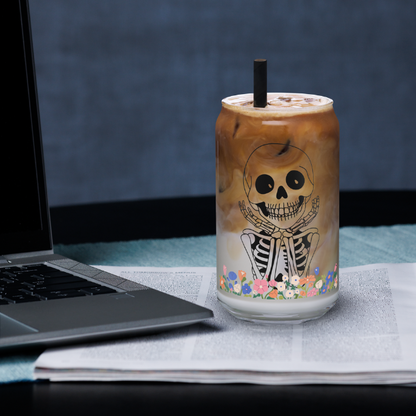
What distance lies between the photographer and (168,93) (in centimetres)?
271

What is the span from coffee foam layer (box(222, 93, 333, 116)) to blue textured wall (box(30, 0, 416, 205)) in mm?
2089

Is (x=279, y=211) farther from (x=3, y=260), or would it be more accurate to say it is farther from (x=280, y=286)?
(x=3, y=260)

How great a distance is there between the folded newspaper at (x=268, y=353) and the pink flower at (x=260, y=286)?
4 centimetres

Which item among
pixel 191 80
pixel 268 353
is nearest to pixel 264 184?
pixel 268 353

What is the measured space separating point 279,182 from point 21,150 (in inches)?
14.9

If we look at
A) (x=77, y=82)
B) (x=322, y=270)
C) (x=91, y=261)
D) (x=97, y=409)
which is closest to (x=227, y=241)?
(x=322, y=270)

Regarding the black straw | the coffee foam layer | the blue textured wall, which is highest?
the black straw

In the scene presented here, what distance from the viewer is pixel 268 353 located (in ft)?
1.64

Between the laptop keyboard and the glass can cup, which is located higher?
the glass can cup

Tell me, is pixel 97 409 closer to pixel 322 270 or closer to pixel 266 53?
pixel 322 270

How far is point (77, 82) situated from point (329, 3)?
1092mm

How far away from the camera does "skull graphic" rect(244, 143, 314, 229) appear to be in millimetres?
534

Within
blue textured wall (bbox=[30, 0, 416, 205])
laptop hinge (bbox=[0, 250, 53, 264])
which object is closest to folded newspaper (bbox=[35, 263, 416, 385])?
laptop hinge (bbox=[0, 250, 53, 264])

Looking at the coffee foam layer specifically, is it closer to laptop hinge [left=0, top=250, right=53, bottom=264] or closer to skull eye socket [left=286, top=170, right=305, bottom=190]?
skull eye socket [left=286, top=170, right=305, bottom=190]
